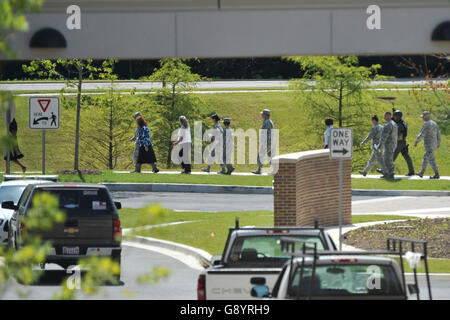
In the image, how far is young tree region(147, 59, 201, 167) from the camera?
45.2m

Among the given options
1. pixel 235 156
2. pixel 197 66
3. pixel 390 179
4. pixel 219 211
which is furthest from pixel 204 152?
pixel 197 66

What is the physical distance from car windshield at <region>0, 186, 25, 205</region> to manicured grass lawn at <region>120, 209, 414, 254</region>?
231 cm

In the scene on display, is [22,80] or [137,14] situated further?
[22,80]

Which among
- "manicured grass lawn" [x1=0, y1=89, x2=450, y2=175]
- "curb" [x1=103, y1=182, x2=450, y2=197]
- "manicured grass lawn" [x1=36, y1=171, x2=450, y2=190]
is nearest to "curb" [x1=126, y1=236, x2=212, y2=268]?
"curb" [x1=103, y1=182, x2=450, y2=197]

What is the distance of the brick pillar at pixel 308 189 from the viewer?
23.0 m

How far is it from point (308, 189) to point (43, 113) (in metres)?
6.73

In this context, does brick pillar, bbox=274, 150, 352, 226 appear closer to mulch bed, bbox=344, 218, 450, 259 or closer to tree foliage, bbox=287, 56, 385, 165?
mulch bed, bbox=344, 218, 450, 259

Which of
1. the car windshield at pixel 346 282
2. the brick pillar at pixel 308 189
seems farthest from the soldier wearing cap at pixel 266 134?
the car windshield at pixel 346 282

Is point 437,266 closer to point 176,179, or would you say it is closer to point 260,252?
point 260,252

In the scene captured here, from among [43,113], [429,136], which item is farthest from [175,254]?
[429,136]

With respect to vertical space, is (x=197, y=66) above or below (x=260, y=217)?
above

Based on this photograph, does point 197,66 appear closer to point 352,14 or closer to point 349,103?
point 349,103
